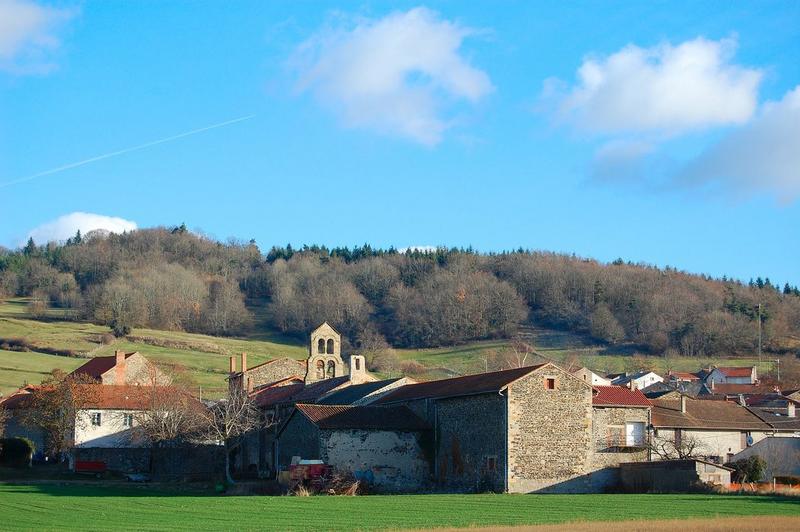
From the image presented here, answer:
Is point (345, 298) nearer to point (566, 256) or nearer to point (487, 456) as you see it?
point (566, 256)

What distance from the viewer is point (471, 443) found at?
5022 centimetres

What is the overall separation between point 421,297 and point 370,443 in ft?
385

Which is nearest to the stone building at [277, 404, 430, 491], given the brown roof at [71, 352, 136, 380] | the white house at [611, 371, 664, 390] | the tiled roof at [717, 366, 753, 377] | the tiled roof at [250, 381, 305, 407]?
the tiled roof at [250, 381, 305, 407]

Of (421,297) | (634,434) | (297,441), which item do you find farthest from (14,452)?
(421,297)

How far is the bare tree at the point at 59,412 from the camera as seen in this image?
68.8 meters

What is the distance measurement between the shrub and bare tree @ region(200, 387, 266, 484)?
38.5ft

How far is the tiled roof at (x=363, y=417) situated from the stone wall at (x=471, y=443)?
1756mm

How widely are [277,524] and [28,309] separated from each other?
130 metres

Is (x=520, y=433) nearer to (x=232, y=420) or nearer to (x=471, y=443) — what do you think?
(x=471, y=443)

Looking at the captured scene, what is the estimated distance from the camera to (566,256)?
194875 mm

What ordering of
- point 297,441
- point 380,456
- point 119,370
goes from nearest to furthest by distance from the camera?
point 380,456 < point 297,441 < point 119,370

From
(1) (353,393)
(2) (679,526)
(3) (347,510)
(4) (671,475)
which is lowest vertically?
(3) (347,510)

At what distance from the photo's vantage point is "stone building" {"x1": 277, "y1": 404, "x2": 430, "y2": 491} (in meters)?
51.5

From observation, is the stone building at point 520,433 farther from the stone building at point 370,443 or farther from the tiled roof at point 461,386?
the stone building at point 370,443
